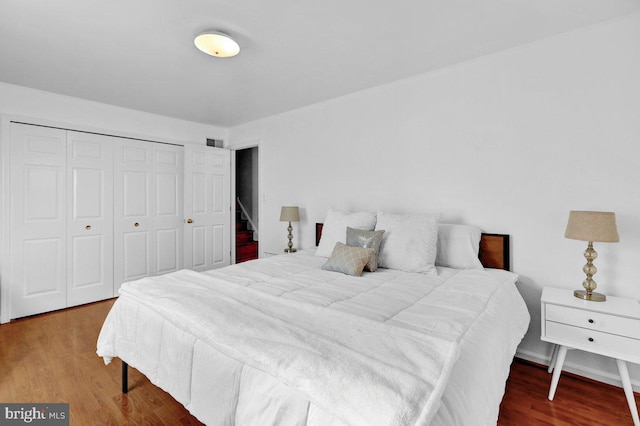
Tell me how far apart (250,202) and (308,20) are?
5.13 m

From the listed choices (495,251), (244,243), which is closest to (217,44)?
(495,251)

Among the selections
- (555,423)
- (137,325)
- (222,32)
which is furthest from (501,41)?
(137,325)

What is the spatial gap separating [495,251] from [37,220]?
460 centimetres

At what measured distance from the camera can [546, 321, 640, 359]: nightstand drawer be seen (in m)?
1.71

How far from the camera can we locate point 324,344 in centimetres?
112

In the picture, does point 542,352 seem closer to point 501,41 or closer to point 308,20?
point 501,41

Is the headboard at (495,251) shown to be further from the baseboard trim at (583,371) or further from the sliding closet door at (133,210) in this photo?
the sliding closet door at (133,210)

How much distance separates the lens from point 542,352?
2328 mm

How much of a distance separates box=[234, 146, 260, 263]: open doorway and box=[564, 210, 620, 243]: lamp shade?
517 cm

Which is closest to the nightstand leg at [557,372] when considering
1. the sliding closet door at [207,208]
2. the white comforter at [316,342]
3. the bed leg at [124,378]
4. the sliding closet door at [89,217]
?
the white comforter at [316,342]

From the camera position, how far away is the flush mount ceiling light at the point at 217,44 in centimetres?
211

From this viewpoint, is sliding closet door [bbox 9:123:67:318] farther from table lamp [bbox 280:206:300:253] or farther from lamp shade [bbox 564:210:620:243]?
lamp shade [bbox 564:210:620:243]

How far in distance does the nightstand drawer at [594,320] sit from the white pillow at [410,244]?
2.49 feet

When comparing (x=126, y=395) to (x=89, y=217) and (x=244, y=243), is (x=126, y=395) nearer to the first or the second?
(x=89, y=217)
